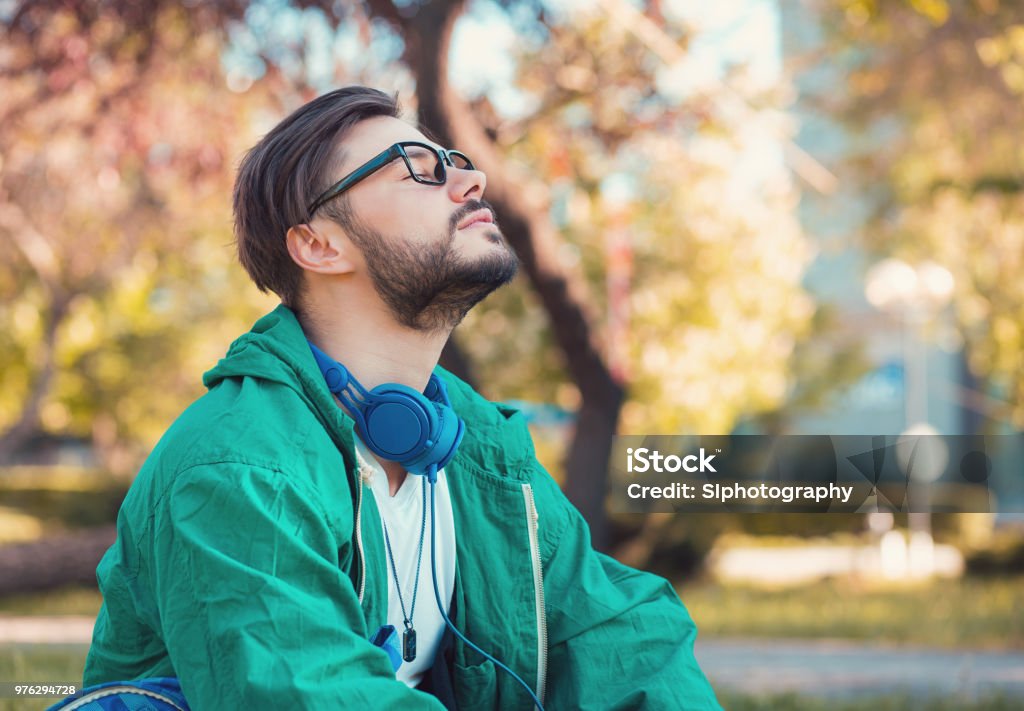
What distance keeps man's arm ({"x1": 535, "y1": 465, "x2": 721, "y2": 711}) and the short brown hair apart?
70 cm

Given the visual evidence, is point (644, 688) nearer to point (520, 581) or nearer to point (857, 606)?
point (520, 581)

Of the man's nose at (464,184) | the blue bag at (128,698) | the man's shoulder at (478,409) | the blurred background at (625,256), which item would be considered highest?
the blurred background at (625,256)

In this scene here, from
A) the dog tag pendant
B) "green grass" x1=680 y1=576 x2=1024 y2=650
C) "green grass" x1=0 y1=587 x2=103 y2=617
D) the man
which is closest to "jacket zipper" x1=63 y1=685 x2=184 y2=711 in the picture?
the man

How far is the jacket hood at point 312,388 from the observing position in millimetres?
2014

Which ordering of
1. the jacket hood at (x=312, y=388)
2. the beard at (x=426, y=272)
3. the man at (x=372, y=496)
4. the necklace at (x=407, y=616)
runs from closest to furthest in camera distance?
1. the man at (x=372, y=496)
2. the jacket hood at (x=312, y=388)
3. the necklace at (x=407, y=616)
4. the beard at (x=426, y=272)

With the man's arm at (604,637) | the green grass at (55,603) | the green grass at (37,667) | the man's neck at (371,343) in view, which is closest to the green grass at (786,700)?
the green grass at (37,667)

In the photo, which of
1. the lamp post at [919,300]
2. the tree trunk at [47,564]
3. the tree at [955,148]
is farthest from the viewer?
the lamp post at [919,300]

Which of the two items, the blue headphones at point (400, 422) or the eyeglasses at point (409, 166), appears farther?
the eyeglasses at point (409, 166)

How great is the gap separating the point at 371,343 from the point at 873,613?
26.7ft

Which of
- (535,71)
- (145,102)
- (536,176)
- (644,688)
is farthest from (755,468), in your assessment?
(644,688)

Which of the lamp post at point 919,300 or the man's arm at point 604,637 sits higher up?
the lamp post at point 919,300

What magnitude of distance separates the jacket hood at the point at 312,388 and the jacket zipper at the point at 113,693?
501 mm

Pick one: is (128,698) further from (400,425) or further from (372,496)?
(400,425)

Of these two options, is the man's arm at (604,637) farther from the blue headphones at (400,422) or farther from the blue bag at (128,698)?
the blue bag at (128,698)
